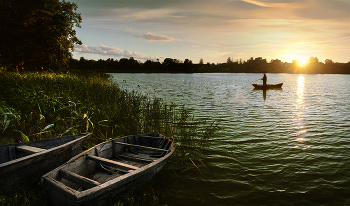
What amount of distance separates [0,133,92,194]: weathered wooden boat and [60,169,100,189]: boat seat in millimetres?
794

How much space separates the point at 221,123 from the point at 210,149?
11.3 ft

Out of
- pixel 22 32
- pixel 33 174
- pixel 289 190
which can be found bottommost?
pixel 289 190

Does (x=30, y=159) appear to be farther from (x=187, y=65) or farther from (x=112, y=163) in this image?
(x=187, y=65)

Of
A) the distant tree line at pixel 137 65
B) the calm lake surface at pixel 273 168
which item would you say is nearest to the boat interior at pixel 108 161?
the calm lake surface at pixel 273 168

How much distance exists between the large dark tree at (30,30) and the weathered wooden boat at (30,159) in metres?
22.8

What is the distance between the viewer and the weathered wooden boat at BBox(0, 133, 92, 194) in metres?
3.37

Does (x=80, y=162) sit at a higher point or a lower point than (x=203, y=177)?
higher

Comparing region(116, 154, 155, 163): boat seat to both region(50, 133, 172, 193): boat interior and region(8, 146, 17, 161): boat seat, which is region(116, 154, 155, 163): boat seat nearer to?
region(50, 133, 172, 193): boat interior

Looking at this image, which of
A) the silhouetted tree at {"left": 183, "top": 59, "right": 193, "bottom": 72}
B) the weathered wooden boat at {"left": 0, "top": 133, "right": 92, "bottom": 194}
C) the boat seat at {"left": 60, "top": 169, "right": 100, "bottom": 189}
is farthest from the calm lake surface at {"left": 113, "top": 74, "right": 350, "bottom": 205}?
the silhouetted tree at {"left": 183, "top": 59, "right": 193, "bottom": 72}

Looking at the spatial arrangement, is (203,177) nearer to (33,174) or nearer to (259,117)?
(33,174)

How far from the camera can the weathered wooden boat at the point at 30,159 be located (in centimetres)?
337

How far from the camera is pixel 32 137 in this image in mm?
5781

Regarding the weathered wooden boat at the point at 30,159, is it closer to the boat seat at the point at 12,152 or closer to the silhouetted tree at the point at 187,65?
the boat seat at the point at 12,152

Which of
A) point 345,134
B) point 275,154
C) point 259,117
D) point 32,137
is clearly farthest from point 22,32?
point 345,134
